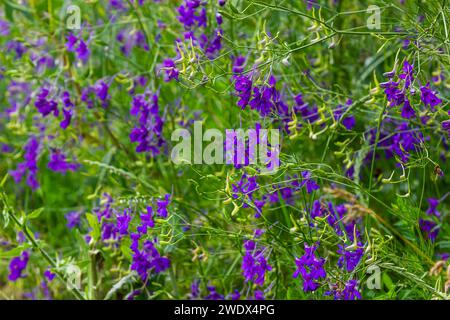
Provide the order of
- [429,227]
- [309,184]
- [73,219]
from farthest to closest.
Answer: [73,219] < [429,227] < [309,184]

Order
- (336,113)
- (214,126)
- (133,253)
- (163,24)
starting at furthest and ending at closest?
(214,126), (163,24), (336,113), (133,253)

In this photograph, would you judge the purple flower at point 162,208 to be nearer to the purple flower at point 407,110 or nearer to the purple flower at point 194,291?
the purple flower at point 194,291

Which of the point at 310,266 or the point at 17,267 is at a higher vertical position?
the point at 310,266

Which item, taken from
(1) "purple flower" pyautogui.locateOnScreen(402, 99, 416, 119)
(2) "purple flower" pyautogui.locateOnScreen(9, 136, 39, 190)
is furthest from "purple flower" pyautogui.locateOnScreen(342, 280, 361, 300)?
(2) "purple flower" pyautogui.locateOnScreen(9, 136, 39, 190)

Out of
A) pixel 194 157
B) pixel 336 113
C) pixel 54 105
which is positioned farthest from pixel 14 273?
pixel 336 113

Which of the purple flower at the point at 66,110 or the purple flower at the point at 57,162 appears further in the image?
the purple flower at the point at 57,162

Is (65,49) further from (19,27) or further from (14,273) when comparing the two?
(14,273)

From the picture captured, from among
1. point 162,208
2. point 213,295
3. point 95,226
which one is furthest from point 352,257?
point 95,226

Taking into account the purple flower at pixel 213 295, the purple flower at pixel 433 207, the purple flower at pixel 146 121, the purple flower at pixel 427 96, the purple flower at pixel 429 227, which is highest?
the purple flower at pixel 427 96

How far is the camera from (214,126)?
225 centimetres

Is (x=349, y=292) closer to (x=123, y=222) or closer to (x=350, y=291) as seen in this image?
(x=350, y=291)

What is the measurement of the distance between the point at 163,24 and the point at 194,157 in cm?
47

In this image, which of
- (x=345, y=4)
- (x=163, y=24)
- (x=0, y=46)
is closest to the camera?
(x=163, y=24)

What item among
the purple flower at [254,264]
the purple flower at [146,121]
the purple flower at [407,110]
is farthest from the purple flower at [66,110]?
the purple flower at [407,110]
